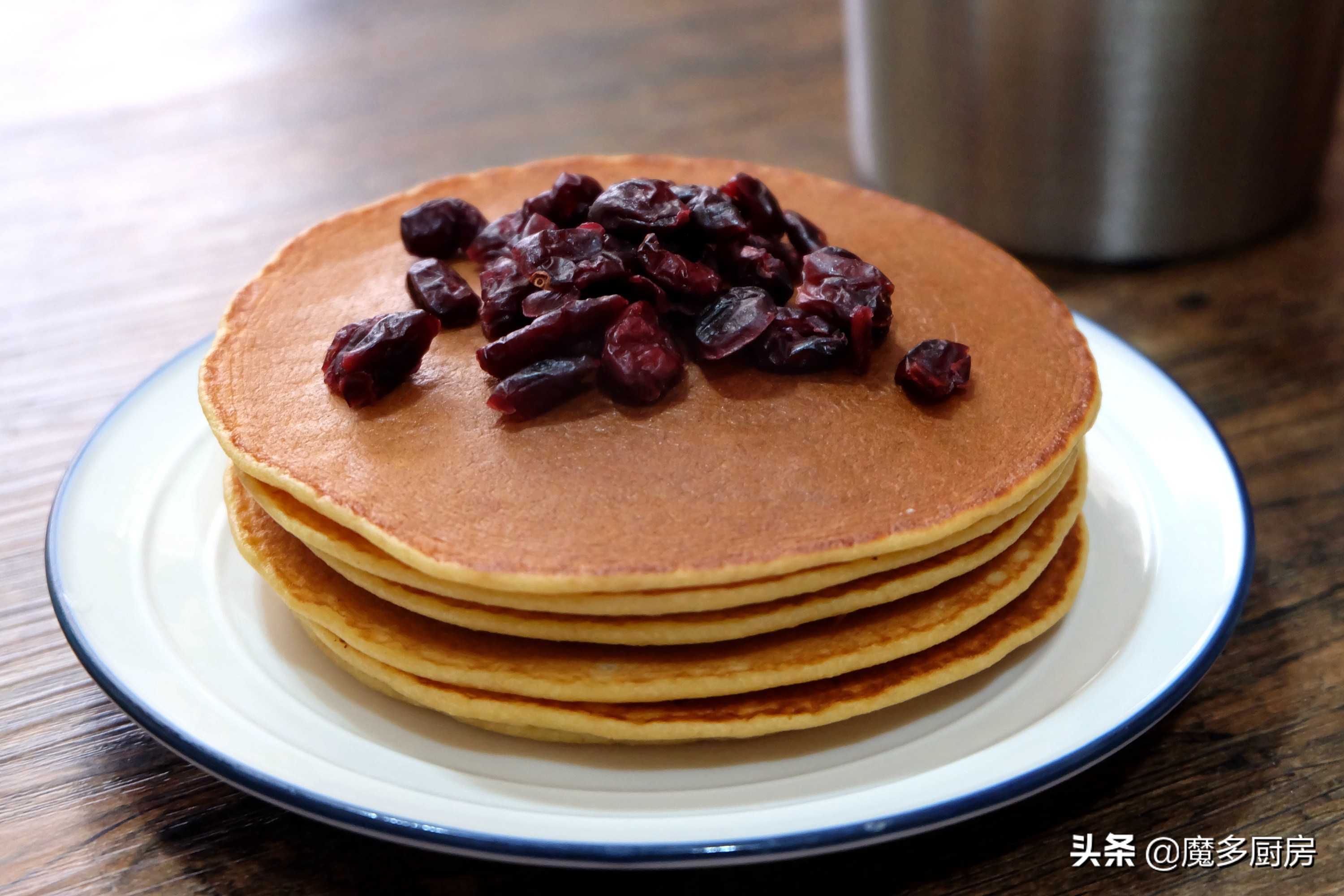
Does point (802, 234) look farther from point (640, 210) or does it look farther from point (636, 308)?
point (636, 308)

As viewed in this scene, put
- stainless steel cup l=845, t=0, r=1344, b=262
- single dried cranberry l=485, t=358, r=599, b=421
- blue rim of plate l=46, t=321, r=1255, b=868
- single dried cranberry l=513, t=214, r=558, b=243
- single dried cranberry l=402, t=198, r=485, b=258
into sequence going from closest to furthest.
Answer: blue rim of plate l=46, t=321, r=1255, b=868 → single dried cranberry l=485, t=358, r=599, b=421 → single dried cranberry l=513, t=214, r=558, b=243 → single dried cranberry l=402, t=198, r=485, b=258 → stainless steel cup l=845, t=0, r=1344, b=262

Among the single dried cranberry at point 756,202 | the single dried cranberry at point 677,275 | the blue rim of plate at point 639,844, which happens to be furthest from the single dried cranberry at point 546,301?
the blue rim of plate at point 639,844

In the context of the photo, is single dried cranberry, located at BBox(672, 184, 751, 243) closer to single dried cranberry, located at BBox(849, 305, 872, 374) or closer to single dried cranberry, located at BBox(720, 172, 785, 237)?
single dried cranberry, located at BBox(720, 172, 785, 237)

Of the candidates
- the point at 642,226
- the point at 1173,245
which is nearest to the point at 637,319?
the point at 642,226

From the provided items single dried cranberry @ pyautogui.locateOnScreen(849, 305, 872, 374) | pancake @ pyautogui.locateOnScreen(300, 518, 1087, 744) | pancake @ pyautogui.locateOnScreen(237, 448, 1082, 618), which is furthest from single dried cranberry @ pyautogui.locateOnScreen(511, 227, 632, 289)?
pancake @ pyautogui.locateOnScreen(300, 518, 1087, 744)

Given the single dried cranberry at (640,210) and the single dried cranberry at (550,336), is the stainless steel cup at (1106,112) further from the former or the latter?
the single dried cranberry at (550,336)

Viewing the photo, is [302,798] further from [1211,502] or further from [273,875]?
[1211,502]
